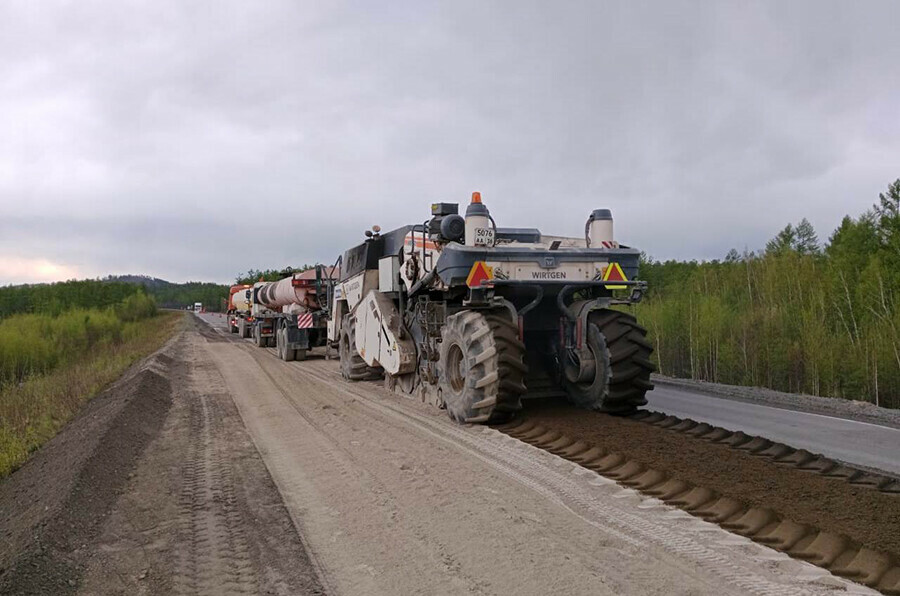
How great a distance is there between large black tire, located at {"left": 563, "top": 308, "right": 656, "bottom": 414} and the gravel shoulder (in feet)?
13.1

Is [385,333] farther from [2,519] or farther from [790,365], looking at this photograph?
[790,365]

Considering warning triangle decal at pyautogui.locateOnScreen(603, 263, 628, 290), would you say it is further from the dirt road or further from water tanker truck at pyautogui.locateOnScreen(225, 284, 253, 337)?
water tanker truck at pyautogui.locateOnScreen(225, 284, 253, 337)

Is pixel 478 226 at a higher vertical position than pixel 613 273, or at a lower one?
higher

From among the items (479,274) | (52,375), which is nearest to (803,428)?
(479,274)

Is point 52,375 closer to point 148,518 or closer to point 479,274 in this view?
point 479,274

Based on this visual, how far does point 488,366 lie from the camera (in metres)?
7.29

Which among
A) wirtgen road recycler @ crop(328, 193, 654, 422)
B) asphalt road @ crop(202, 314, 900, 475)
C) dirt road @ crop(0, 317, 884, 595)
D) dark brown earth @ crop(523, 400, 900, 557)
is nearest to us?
dirt road @ crop(0, 317, 884, 595)

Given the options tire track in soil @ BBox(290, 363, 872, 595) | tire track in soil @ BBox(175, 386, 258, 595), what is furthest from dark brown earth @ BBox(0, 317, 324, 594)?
tire track in soil @ BBox(290, 363, 872, 595)

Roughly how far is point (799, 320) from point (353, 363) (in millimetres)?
10339

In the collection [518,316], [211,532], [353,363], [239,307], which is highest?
[239,307]

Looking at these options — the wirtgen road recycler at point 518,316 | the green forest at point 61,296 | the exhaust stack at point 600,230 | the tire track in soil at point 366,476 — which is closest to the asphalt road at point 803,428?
the wirtgen road recycler at point 518,316

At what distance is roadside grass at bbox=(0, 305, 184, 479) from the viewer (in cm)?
909

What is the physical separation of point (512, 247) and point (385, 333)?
3.67 m

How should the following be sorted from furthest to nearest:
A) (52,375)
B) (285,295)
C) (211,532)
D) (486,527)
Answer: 1. (285,295)
2. (52,375)
3. (211,532)
4. (486,527)
